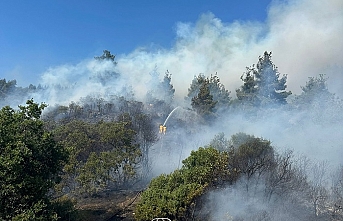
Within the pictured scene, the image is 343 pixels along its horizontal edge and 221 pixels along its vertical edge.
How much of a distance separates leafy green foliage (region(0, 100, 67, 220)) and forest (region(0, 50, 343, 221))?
55 millimetres

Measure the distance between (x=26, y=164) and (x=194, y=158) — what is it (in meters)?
10.3

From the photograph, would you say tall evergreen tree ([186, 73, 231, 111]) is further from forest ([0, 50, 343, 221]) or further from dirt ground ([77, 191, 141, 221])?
dirt ground ([77, 191, 141, 221])

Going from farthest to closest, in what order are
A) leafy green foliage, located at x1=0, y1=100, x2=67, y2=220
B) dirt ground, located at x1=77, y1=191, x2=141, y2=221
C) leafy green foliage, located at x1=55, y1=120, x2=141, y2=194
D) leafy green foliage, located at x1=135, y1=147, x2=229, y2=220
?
leafy green foliage, located at x1=55, y1=120, x2=141, y2=194 → dirt ground, located at x1=77, y1=191, x2=141, y2=221 → leafy green foliage, located at x1=135, y1=147, x2=229, y2=220 → leafy green foliage, located at x1=0, y1=100, x2=67, y2=220

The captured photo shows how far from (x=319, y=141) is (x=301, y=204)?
51.6ft

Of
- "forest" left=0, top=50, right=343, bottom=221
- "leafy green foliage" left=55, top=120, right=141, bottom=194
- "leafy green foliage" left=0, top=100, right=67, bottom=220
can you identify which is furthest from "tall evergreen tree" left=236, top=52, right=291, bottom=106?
"leafy green foliage" left=0, top=100, right=67, bottom=220

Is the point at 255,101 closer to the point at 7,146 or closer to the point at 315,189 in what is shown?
the point at 315,189

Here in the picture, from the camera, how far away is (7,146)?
54.4 feet

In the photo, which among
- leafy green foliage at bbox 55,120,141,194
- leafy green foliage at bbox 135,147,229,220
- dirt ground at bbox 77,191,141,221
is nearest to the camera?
leafy green foliage at bbox 135,147,229,220

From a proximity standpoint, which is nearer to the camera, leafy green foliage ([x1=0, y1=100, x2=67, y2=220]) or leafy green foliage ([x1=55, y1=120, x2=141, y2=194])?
leafy green foliage ([x1=0, y1=100, x2=67, y2=220])

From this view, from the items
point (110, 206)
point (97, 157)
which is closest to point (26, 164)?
point (110, 206)

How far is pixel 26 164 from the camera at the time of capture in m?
17.8

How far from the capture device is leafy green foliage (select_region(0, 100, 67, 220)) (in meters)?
16.1

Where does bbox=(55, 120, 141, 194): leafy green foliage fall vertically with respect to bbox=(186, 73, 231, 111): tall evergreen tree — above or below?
below

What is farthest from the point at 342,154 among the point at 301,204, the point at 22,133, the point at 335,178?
the point at 22,133
